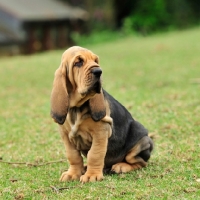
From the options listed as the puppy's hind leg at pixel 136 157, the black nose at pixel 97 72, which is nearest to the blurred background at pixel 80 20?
the puppy's hind leg at pixel 136 157

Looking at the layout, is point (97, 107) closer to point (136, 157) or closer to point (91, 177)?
point (91, 177)

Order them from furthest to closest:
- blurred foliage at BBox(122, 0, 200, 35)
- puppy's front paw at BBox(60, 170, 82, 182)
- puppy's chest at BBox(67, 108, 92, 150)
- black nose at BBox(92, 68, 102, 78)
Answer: blurred foliage at BBox(122, 0, 200, 35)
puppy's front paw at BBox(60, 170, 82, 182)
puppy's chest at BBox(67, 108, 92, 150)
black nose at BBox(92, 68, 102, 78)

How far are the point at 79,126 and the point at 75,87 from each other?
1.28 ft

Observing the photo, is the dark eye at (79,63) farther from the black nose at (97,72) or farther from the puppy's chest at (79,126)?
the puppy's chest at (79,126)

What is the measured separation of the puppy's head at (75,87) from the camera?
5367 millimetres

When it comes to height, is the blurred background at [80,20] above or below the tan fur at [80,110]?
below

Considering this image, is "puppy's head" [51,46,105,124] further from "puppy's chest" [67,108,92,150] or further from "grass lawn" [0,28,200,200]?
"grass lawn" [0,28,200,200]

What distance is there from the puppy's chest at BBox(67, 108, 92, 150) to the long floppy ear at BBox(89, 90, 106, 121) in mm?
90

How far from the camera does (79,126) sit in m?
5.59

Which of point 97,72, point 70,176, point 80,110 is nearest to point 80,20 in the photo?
point 70,176

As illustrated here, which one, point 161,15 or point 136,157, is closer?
point 136,157

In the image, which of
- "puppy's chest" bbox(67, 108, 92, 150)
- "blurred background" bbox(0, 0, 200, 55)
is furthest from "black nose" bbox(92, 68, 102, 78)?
"blurred background" bbox(0, 0, 200, 55)

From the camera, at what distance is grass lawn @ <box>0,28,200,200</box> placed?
5418 millimetres

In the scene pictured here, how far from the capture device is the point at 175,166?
6.22 metres
